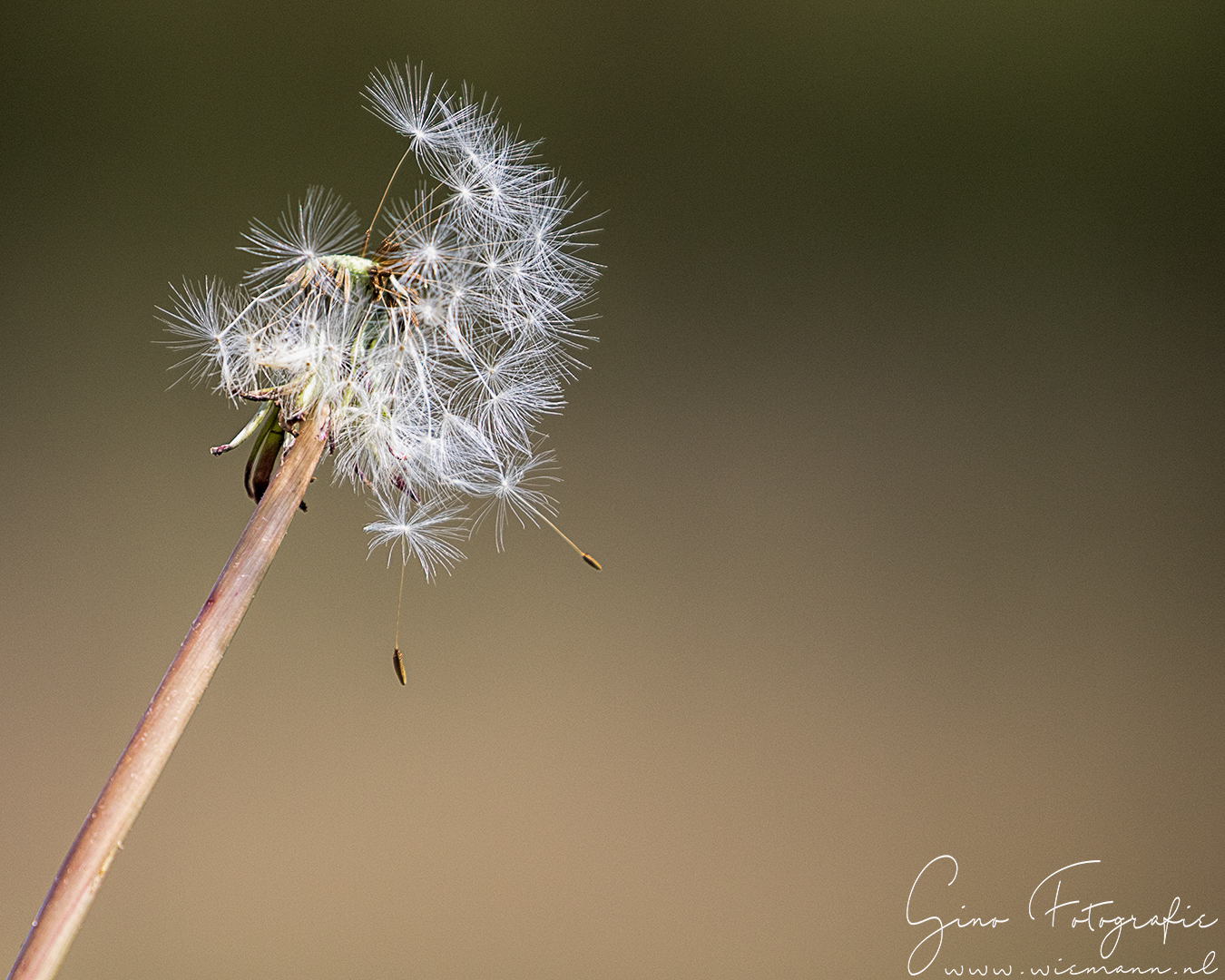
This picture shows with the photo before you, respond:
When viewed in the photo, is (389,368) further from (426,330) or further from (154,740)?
(154,740)

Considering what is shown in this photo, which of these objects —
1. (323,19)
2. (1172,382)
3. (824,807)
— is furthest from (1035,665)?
(323,19)

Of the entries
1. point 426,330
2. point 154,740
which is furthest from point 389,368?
point 154,740

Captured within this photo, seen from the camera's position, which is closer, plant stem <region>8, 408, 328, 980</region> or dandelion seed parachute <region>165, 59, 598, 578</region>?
plant stem <region>8, 408, 328, 980</region>

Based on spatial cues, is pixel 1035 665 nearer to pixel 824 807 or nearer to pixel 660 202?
pixel 824 807

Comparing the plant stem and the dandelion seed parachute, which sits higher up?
the dandelion seed parachute
